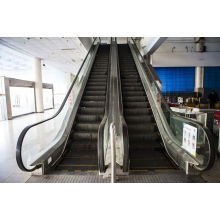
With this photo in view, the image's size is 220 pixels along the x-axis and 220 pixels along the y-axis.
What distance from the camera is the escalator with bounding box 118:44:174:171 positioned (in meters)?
3.04

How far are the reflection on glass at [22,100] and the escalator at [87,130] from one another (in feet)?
23.9

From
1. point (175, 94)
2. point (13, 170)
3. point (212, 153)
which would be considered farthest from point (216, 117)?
point (175, 94)

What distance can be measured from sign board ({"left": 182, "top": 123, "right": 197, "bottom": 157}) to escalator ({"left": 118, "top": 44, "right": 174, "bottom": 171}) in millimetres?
574

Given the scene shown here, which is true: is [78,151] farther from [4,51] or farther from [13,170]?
[4,51]

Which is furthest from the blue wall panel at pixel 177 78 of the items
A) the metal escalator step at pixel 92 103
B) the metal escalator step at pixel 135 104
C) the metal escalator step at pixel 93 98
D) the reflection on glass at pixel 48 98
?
the reflection on glass at pixel 48 98

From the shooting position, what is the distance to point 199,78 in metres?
12.9

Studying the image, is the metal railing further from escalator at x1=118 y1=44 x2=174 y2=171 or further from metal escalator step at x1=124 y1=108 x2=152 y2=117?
metal escalator step at x1=124 y1=108 x2=152 y2=117

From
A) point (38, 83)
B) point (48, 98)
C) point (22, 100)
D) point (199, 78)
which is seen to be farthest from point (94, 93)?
point (48, 98)

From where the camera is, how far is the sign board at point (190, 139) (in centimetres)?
234

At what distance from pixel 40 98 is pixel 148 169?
36.3 ft

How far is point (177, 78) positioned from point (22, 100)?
1298 centimetres

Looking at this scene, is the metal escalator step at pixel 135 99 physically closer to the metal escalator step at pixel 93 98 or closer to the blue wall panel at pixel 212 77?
the metal escalator step at pixel 93 98

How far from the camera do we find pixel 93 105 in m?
4.63

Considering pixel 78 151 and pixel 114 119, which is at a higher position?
pixel 114 119
